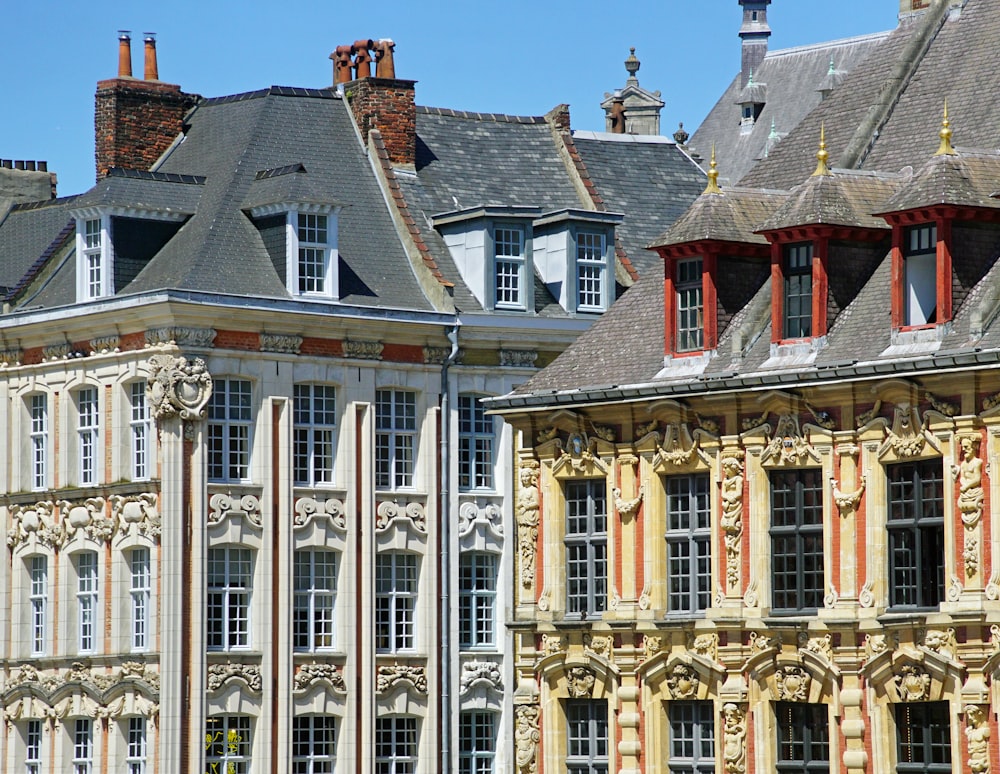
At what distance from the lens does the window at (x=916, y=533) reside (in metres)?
40.9

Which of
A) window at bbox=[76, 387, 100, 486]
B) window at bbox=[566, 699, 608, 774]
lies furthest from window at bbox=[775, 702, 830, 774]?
window at bbox=[76, 387, 100, 486]

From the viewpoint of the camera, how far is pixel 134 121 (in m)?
60.5

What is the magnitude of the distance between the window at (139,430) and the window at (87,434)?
1.08 metres

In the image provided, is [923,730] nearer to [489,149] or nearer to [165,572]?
[165,572]

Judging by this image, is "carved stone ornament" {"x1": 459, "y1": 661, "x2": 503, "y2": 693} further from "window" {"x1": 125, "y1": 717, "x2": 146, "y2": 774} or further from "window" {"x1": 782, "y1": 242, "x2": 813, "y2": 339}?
"window" {"x1": 782, "y1": 242, "x2": 813, "y2": 339}

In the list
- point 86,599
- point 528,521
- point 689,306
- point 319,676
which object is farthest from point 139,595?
point 689,306

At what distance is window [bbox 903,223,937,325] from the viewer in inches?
1625

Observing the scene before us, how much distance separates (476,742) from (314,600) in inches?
183

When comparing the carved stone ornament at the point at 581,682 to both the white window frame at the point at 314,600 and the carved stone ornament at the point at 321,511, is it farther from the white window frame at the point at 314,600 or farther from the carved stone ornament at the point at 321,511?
the carved stone ornament at the point at 321,511

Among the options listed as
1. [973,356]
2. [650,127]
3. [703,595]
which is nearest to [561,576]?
[703,595]

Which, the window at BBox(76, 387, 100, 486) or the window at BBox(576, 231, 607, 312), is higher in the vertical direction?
the window at BBox(576, 231, 607, 312)

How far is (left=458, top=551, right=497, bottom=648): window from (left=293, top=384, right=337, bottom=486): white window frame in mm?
3587

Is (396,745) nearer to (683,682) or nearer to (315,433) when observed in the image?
(315,433)

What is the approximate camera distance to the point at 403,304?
2254 inches
